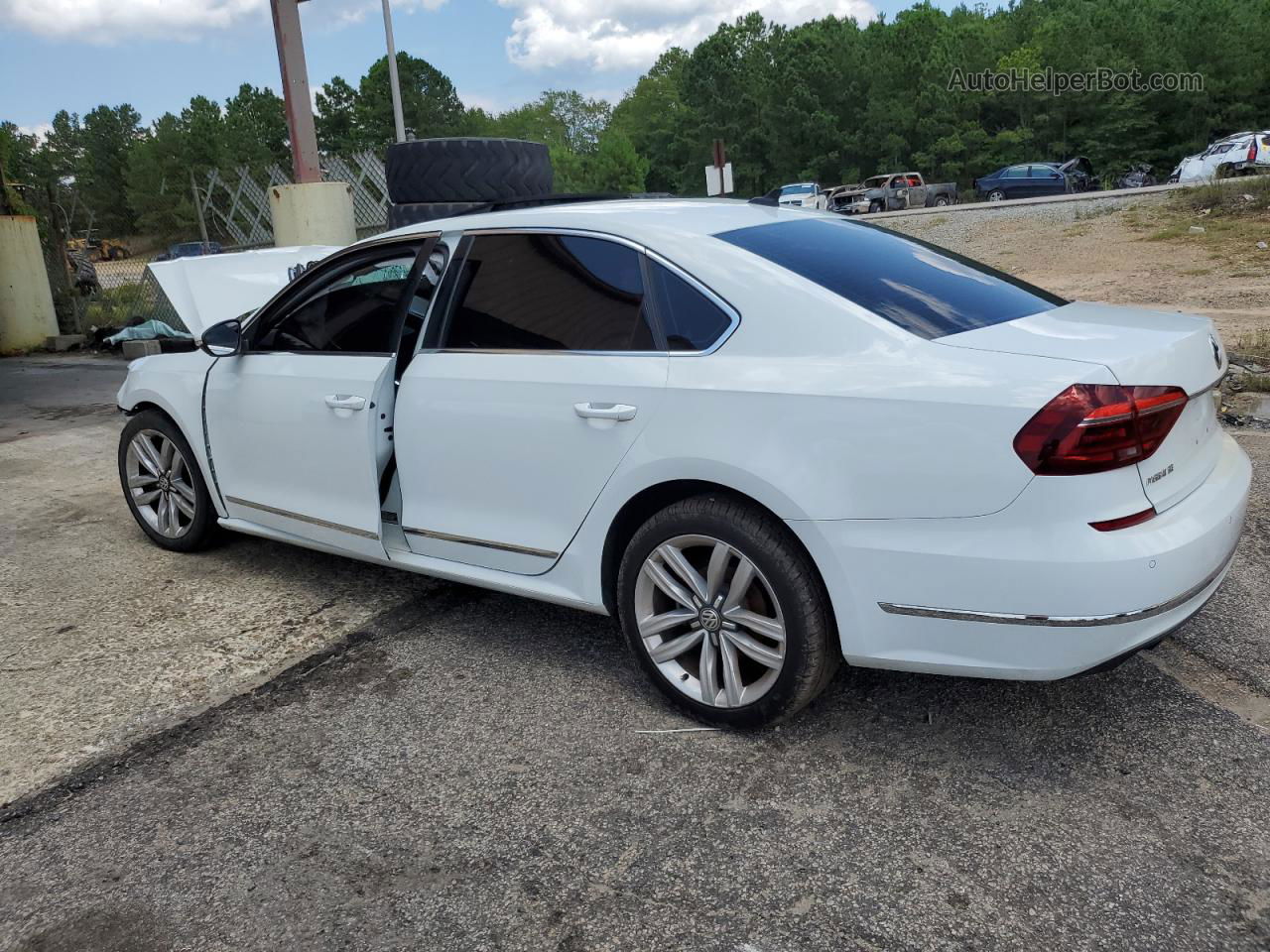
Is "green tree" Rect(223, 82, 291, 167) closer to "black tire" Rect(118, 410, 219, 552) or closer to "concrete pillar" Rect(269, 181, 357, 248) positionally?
"concrete pillar" Rect(269, 181, 357, 248)

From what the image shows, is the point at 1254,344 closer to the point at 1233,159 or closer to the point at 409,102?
the point at 1233,159

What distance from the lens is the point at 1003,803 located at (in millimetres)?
2695

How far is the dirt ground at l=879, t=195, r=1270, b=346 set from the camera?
12.0 m

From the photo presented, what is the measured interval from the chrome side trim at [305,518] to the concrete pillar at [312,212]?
268 inches

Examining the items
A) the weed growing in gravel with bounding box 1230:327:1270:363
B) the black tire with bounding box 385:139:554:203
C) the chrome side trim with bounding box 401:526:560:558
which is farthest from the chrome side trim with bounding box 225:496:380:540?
the weed growing in gravel with bounding box 1230:327:1270:363

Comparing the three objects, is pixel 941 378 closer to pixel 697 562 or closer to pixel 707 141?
pixel 697 562

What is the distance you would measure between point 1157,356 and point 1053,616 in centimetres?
75

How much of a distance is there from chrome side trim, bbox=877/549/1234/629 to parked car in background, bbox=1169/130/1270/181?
28.4m

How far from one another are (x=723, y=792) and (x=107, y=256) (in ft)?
181

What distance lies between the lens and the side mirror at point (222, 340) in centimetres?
441

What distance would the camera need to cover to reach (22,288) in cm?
1502

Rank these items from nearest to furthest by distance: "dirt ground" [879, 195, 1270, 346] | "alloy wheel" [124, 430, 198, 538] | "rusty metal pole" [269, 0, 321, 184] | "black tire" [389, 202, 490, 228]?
"alloy wheel" [124, 430, 198, 538], "black tire" [389, 202, 490, 228], "rusty metal pole" [269, 0, 321, 184], "dirt ground" [879, 195, 1270, 346]

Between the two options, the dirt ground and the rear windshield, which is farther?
the dirt ground

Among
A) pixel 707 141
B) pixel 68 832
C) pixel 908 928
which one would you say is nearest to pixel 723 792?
pixel 908 928
